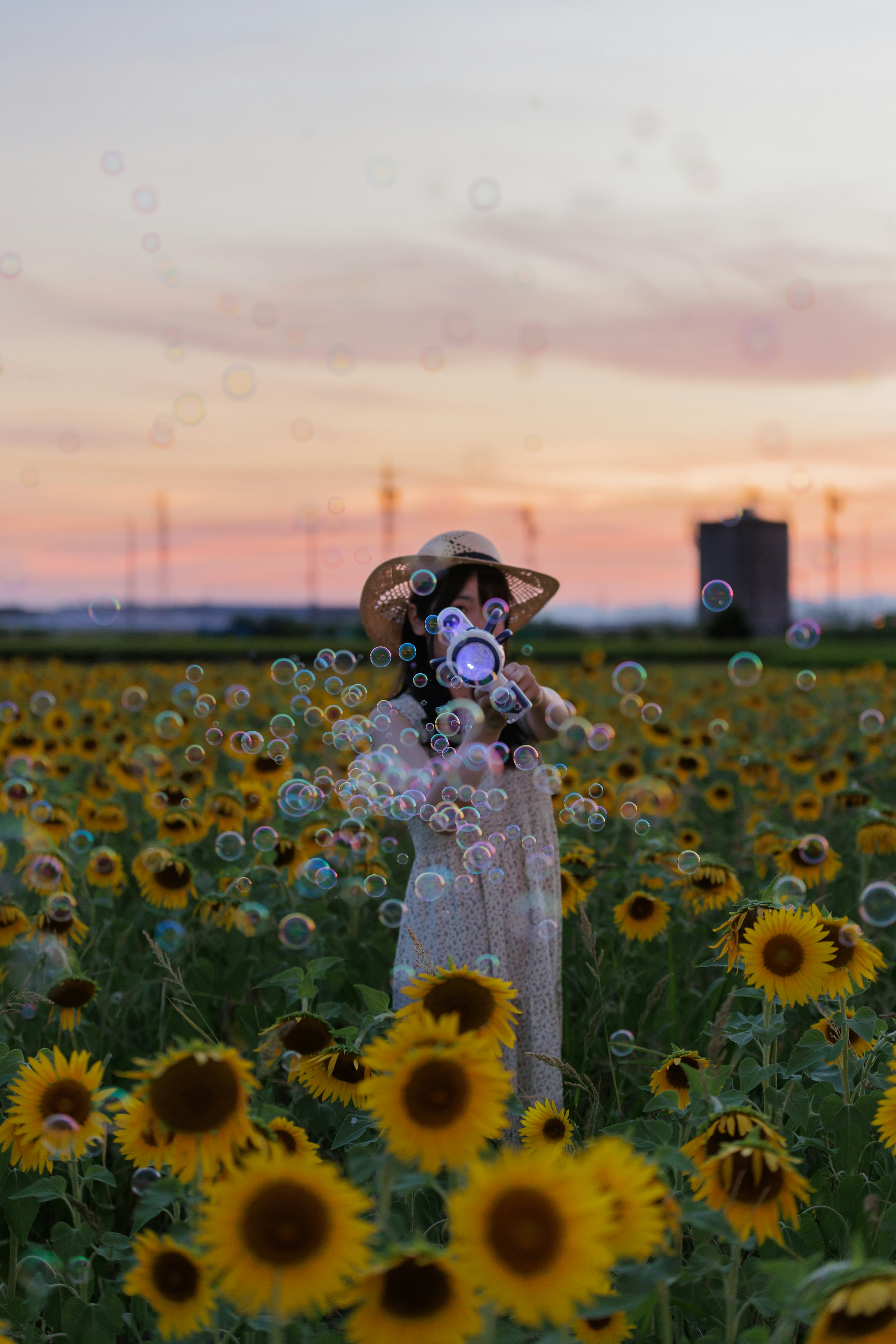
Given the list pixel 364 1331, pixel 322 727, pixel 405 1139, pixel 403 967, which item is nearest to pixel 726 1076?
pixel 405 1139

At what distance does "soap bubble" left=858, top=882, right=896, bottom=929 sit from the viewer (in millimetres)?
3215

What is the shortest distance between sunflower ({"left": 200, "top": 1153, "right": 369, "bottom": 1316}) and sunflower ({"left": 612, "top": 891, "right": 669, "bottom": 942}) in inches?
99.5

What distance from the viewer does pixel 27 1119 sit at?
6.24 feet

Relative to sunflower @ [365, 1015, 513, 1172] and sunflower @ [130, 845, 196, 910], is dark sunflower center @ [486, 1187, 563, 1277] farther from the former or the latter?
sunflower @ [130, 845, 196, 910]

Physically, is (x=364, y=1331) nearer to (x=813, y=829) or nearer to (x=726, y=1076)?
(x=726, y=1076)

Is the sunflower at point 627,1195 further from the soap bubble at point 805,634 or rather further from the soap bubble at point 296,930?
the soap bubble at point 805,634

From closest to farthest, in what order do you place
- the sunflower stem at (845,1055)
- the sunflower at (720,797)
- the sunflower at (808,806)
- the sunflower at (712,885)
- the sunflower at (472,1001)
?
the sunflower at (472,1001)
the sunflower stem at (845,1055)
the sunflower at (712,885)
the sunflower at (808,806)
the sunflower at (720,797)

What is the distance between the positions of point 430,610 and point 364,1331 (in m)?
2.33

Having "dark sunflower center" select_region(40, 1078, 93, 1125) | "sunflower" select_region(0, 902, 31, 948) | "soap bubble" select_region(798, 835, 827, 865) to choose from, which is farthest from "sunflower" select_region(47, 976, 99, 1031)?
"soap bubble" select_region(798, 835, 827, 865)

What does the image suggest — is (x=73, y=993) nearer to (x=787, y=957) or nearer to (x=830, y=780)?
(x=787, y=957)

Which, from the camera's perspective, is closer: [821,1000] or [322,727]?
[821,1000]

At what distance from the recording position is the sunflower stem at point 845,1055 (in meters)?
2.13

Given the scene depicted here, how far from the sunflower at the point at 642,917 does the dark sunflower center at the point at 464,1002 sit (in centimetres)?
196

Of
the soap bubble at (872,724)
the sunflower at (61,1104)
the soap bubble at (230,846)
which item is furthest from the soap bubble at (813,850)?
the soap bubble at (872,724)
